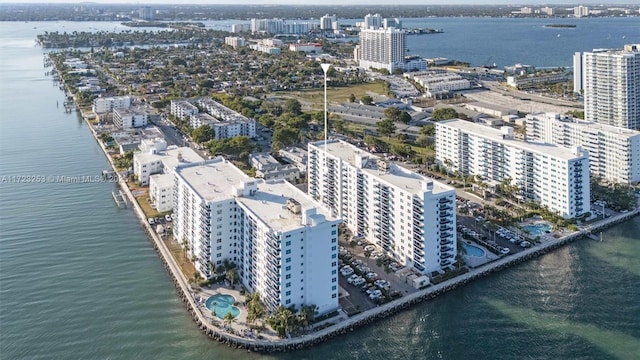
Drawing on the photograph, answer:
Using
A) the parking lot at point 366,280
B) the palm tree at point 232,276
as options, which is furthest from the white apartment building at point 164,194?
the parking lot at point 366,280

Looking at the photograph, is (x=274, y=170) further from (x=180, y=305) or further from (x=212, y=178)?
(x=180, y=305)

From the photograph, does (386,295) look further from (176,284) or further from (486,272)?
(176,284)

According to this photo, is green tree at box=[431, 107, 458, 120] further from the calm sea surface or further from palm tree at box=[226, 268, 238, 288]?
palm tree at box=[226, 268, 238, 288]

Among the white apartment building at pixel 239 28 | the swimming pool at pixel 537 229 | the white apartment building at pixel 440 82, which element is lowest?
the swimming pool at pixel 537 229

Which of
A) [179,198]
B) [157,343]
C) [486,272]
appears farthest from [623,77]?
[157,343]

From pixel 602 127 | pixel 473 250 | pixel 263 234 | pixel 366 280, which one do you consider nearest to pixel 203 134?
pixel 366 280

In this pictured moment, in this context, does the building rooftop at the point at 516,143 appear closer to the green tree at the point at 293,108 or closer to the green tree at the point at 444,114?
the green tree at the point at 444,114
